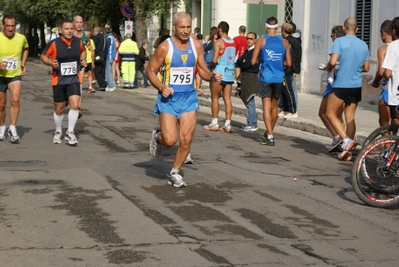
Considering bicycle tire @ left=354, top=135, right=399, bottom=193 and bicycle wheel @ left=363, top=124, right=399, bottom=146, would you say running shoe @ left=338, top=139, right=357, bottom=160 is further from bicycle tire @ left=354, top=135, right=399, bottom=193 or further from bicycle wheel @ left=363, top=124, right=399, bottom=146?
bicycle tire @ left=354, top=135, right=399, bottom=193

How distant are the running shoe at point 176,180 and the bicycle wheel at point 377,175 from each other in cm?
178

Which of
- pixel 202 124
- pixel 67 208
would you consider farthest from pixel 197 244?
pixel 202 124

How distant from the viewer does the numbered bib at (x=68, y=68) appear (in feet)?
44.1

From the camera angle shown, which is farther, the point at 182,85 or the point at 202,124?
the point at 202,124

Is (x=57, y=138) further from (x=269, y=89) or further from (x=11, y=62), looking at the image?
(x=269, y=89)

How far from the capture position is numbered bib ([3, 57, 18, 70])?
13469 millimetres

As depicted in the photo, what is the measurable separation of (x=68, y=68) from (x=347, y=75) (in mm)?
4021

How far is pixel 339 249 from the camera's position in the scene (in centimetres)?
713

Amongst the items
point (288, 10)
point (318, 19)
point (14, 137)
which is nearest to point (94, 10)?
point (288, 10)

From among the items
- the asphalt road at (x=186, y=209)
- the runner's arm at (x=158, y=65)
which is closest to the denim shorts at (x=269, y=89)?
the asphalt road at (x=186, y=209)

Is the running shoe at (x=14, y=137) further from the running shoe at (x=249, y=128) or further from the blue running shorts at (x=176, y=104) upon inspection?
the running shoe at (x=249, y=128)

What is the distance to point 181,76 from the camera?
9.79 m

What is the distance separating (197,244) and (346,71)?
6.10 meters

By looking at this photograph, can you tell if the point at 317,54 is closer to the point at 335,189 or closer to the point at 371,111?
the point at 371,111
